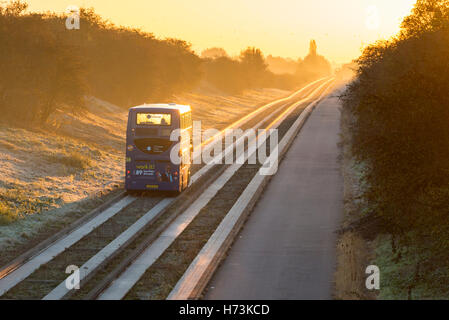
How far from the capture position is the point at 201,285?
52.7 ft

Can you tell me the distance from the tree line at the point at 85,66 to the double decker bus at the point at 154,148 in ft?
61.9

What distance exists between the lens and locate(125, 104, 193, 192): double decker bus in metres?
26.5

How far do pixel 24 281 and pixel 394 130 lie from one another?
10.5 metres

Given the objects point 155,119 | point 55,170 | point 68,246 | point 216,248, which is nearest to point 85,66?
point 55,170

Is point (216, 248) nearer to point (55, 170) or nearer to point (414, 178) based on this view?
point (414, 178)

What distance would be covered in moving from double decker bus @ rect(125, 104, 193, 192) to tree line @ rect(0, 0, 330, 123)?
1885 cm

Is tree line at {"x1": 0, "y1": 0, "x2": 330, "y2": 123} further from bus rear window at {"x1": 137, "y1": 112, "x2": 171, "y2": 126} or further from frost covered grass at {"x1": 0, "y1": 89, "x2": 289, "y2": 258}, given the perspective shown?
bus rear window at {"x1": 137, "y1": 112, "x2": 171, "y2": 126}

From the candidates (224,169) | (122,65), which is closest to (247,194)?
(224,169)

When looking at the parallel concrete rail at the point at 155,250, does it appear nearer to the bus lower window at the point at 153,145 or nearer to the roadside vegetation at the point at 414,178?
the bus lower window at the point at 153,145

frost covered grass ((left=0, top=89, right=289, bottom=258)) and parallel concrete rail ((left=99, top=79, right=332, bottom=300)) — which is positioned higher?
frost covered grass ((left=0, top=89, right=289, bottom=258))

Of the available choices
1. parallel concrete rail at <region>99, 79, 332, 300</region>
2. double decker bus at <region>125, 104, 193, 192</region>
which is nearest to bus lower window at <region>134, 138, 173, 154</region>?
double decker bus at <region>125, 104, 193, 192</region>

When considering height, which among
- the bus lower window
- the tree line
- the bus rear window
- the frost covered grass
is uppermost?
the tree line

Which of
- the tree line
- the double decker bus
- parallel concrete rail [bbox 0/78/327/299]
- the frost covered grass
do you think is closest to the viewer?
parallel concrete rail [bbox 0/78/327/299]
